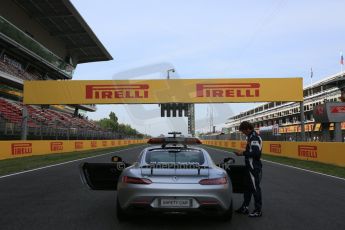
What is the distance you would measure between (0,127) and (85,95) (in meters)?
7.68

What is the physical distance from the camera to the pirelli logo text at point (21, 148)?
72.8 ft

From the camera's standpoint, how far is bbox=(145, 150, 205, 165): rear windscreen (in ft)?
20.0

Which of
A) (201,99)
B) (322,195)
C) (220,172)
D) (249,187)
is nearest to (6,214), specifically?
(220,172)

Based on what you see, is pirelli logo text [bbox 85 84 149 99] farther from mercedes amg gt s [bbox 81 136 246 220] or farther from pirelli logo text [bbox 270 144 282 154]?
mercedes amg gt s [bbox 81 136 246 220]

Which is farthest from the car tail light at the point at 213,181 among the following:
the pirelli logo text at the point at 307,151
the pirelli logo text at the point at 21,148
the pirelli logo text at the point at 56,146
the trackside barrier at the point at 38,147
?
the pirelli logo text at the point at 56,146

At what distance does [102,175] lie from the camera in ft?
23.1

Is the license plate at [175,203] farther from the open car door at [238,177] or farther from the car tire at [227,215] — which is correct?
the open car door at [238,177]

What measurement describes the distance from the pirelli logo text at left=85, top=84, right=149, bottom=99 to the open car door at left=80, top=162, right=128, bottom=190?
2315 cm

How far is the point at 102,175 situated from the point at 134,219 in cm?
136

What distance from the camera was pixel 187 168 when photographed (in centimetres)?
561

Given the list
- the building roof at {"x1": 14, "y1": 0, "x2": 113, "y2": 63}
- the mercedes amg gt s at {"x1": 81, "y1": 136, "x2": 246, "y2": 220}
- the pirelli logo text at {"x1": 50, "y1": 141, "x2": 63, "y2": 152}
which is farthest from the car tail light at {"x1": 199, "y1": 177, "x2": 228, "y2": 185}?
the building roof at {"x1": 14, "y1": 0, "x2": 113, "y2": 63}

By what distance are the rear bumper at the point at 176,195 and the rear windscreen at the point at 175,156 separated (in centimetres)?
80

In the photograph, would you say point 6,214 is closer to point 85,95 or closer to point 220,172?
point 220,172

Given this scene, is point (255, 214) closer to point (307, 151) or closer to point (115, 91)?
point (307, 151)
